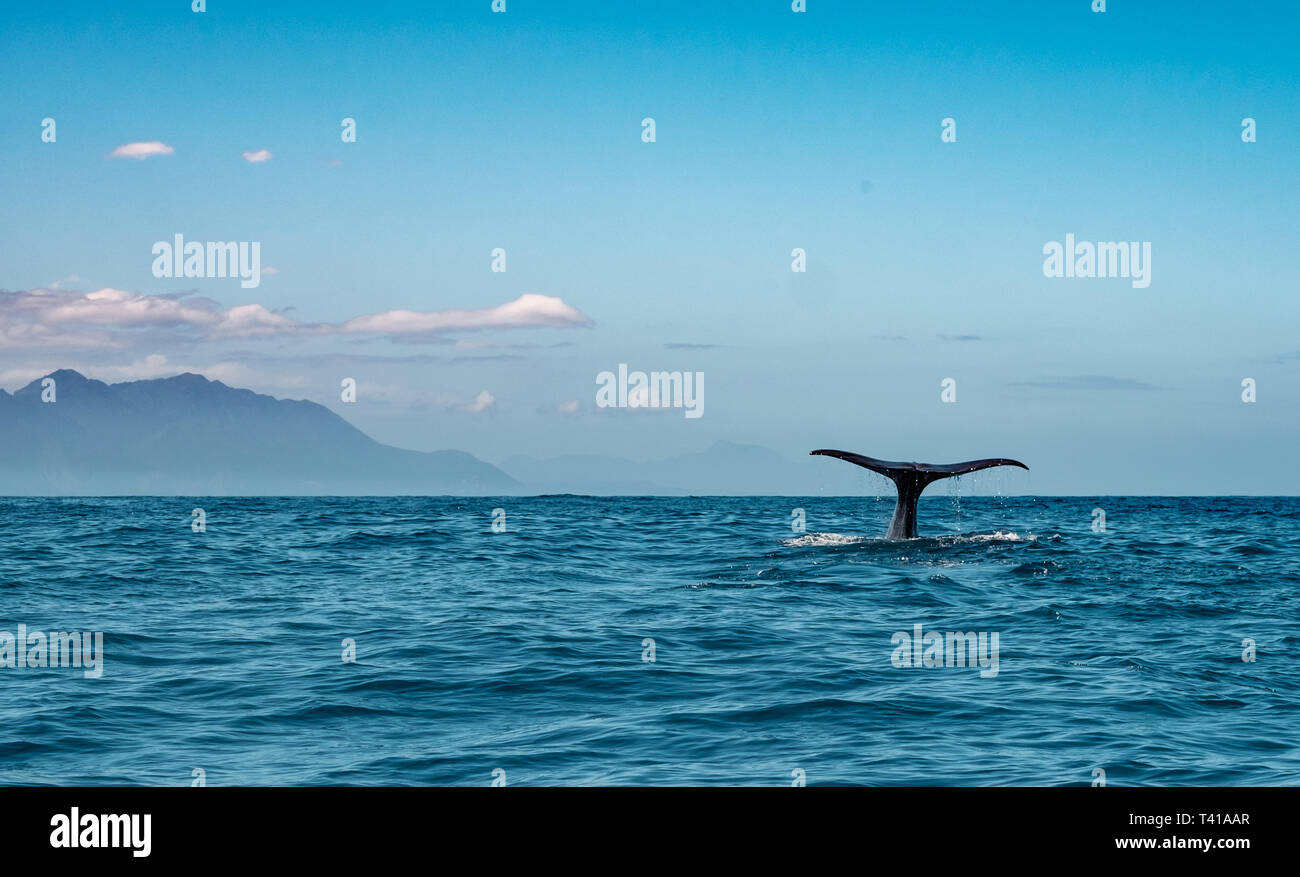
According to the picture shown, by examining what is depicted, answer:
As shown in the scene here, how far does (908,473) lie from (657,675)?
19.6 meters

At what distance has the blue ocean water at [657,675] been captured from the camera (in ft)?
34.5

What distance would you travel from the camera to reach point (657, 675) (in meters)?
14.8

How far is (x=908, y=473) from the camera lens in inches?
1291

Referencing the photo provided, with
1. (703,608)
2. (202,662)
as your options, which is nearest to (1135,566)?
(703,608)

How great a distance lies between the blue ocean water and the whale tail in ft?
8.30

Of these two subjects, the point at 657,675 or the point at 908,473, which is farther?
the point at 908,473

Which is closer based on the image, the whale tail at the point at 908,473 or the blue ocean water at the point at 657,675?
the blue ocean water at the point at 657,675

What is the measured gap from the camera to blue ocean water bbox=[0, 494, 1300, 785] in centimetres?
1052

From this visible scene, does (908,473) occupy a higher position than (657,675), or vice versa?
(908,473)

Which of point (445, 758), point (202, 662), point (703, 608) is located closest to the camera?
point (445, 758)

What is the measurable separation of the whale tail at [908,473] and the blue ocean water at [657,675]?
8.30 feet
